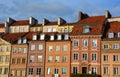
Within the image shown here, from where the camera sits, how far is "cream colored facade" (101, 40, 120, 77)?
78.1m

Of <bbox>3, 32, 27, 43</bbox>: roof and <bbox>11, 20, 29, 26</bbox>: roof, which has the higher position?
<bbox>11, 20, 29, 26</bbox>: roof

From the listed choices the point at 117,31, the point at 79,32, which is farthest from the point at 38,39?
the point at 117,31

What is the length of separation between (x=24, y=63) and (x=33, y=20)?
59.0ft

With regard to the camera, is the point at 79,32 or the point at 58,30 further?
the point at 58,30

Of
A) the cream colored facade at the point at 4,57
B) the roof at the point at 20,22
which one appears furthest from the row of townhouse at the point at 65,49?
the roof at the point at 20,22

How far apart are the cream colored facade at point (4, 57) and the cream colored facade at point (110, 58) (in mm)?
26276

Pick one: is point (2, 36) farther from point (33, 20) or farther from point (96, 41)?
point (96, 41)

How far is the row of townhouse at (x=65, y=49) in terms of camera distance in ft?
261

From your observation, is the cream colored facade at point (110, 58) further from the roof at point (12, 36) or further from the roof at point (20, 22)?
the roof at point (20, 22)

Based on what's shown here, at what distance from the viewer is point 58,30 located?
9288 cm

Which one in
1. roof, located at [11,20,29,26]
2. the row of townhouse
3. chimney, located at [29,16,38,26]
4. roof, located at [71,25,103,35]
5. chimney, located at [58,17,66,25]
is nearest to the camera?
the row of townhouse

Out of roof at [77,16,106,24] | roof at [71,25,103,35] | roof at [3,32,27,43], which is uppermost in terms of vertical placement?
roof at [77,16,106,24]

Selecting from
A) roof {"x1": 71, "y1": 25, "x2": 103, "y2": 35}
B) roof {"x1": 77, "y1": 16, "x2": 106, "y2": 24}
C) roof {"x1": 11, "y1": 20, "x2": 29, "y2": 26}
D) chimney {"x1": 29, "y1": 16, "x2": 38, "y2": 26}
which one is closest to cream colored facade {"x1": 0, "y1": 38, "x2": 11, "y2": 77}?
roof {"x1": 11, "y1": 20, "x2": 29, "y2": 26}

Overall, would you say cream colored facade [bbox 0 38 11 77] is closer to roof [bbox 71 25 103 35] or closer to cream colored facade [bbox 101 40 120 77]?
roof [bbox 71 25 103 35]
